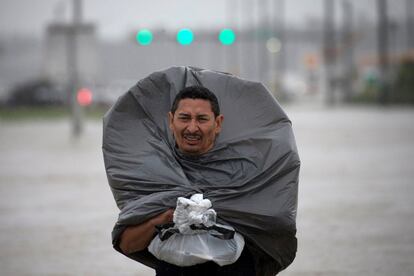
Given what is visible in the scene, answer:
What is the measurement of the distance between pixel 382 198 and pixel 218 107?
878cm

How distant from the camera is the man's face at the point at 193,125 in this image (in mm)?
5469

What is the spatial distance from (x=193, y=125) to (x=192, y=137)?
7 centimetres

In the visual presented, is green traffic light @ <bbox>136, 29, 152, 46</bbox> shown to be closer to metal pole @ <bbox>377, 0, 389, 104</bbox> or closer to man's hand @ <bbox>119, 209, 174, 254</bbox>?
metal pole @ <bbox>377, 0, 389, 104</bbox>

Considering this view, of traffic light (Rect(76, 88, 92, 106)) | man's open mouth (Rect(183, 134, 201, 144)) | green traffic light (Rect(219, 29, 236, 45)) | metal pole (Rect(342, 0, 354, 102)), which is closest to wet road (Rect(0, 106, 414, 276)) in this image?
man's open mouth (Rect(183, 134, 201, 144))

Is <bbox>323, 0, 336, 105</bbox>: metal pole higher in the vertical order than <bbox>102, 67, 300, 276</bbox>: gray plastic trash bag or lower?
lower

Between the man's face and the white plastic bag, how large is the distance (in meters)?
0.33

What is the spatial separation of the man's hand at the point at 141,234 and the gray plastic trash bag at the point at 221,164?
3 centimetres

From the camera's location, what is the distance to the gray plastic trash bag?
5.47 meters

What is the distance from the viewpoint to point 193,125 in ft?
17.9

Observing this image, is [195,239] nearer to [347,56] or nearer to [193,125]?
[193,125]

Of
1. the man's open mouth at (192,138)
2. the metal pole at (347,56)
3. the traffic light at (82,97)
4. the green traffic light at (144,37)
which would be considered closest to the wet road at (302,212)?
the man's open mouth at (192,138)

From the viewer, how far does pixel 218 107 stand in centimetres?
562

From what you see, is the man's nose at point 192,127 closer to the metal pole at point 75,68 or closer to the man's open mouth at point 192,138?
the man's open mouth at point 192,138

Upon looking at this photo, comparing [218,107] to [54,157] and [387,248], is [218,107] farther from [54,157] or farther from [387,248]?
[54,157]
